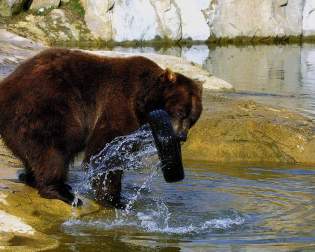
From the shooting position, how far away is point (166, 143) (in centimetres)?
723

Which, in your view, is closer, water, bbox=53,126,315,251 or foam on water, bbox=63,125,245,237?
water, bbox=53,126,315,251

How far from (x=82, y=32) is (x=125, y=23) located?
214 cm

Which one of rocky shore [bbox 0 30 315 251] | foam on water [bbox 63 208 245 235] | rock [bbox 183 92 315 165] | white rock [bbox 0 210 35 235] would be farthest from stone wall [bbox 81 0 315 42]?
white rock [bbox 0 210 35 235]

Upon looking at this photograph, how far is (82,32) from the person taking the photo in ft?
115

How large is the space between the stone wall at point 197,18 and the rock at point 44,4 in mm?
1409

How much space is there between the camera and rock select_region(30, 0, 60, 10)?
35.9 metres

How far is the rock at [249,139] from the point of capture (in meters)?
10.8

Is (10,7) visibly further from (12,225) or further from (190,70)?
(12,225)

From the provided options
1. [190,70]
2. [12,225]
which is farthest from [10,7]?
[12,225]

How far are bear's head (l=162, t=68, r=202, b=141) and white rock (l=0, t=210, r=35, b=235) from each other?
183 centimetres

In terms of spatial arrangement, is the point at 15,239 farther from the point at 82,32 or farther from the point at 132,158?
the point at 82,32

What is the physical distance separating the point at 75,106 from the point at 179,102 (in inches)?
43.0

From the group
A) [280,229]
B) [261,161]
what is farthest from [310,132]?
[280,229]

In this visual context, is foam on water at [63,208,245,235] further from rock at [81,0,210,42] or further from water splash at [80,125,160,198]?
rock at [81,0,210,42]
